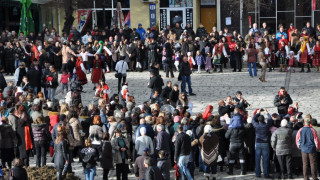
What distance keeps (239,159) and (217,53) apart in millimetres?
14372

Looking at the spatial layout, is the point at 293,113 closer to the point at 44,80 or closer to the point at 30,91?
the point at 30,91

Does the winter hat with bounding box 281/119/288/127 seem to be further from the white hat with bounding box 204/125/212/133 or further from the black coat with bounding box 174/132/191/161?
the black coat with bounding box 174/132/191/161

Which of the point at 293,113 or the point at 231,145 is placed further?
the point at 293,113

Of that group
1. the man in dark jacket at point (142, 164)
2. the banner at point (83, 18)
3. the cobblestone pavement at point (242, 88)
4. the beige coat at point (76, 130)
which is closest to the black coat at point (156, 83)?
the cobblestone pavement at point (242, 88)

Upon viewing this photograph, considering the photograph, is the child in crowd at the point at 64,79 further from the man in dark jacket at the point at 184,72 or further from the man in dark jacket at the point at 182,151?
the man in dark jacket at the point at 182,151

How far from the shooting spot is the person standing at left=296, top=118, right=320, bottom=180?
16859mm

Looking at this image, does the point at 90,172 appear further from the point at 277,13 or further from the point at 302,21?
the point at 302,21

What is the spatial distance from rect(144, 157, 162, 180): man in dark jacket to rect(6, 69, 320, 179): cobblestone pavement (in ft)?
31.0

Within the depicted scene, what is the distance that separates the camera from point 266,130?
17312 mm

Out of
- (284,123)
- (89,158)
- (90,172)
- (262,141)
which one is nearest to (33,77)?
(90,172)

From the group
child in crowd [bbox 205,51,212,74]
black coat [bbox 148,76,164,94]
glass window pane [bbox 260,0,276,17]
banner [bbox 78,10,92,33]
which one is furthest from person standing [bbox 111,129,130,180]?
banner [bbox 78,10,92,33]

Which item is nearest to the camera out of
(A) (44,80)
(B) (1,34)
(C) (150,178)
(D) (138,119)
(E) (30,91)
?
(C) (150,178)

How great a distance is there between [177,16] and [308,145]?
85.9ft

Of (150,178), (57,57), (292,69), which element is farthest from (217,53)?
(150,178)
